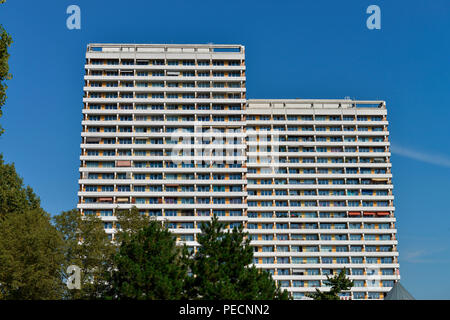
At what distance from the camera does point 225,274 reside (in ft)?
128

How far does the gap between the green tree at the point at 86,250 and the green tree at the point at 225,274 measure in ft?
39.8

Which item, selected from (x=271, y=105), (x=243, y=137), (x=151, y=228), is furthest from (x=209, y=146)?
(x=151, y=228)

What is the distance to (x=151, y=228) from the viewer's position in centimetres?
4109

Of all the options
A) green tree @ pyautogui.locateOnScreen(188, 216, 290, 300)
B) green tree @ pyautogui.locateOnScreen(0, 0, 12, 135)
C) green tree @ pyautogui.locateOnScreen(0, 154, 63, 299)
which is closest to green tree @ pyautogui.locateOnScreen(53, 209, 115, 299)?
green tree @ pyautogui.locateOnScreen(0, 154, 63, 299)

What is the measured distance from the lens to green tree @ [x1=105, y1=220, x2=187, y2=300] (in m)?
36.7

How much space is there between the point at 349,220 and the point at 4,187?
68.0 metres

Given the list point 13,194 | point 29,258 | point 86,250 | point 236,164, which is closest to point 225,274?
point 86,250

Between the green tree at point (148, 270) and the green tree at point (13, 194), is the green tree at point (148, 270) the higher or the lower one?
the lower one

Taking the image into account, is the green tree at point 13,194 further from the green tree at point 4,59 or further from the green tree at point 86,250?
the green tree at point 4,59

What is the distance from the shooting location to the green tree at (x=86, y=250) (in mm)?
48000

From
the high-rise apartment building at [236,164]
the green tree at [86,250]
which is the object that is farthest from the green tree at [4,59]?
the high-rise apartment building at [236,164]

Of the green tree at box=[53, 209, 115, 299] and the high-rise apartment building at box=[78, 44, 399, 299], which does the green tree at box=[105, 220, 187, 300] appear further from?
the high-rise apartment building at box=[78, 44, 399, 299]
